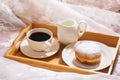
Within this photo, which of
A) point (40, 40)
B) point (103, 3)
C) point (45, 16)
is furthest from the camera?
point (103, 3)

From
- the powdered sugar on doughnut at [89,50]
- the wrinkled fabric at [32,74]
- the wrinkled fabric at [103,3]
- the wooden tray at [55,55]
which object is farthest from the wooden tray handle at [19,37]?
the wrinkled fabric at [103,3]

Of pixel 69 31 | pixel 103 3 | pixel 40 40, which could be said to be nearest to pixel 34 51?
pixel 40 40

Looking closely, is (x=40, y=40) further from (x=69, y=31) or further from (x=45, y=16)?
(x=45, y=16)

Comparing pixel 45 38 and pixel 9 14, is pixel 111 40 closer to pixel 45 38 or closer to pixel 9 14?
pixel 45 38

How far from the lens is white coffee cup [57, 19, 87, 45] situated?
3.03ft

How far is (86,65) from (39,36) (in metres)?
0.22

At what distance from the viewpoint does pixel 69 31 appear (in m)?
0.93

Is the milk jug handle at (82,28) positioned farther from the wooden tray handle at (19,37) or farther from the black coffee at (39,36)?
the wooden tray handle at (19,37)

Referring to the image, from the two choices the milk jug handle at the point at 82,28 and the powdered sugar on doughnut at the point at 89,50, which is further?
the milk jug handle at the point at 82,28

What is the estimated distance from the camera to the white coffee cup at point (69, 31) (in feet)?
3.03

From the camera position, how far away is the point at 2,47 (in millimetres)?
951

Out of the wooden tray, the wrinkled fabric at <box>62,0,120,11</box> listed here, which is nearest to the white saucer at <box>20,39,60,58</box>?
Result: the wooden tray

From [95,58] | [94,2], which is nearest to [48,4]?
[94,2]

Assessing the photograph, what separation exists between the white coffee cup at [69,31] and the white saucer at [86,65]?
3 centimetres
